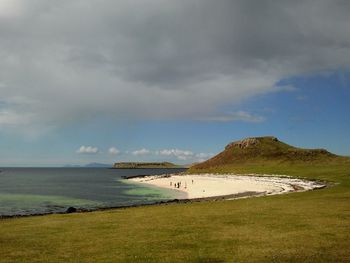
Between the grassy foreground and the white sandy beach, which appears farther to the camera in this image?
the white sandy beach

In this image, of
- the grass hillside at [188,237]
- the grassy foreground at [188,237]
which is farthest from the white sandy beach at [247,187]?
the grass hillside at [188,237]

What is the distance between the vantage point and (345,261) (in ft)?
71.8

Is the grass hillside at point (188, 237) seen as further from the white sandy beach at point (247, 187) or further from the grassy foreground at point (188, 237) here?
the white sandy beach at point (247, 187)

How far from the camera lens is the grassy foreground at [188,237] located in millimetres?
23672

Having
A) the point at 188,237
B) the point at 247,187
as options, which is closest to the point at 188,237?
the point at 188,237

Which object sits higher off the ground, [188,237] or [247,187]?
[247,187]

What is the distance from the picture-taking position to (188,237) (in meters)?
28.8

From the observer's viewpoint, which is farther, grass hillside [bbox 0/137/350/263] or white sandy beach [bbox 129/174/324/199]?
white sandy beach [bbox 129/174/324/199]

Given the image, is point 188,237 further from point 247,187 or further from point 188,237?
point 247,187

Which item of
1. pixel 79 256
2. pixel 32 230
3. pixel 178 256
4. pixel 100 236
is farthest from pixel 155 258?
pixel 32 230

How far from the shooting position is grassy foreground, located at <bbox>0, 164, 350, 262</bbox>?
2367cm

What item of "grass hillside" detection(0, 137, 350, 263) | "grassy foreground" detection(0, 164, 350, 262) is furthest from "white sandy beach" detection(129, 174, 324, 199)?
"grass hillside" detection(0, 137, 350, 263)

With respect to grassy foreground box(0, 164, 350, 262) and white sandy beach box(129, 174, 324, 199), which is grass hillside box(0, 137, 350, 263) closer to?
grassy foreground box(0, 164, 350, 262)

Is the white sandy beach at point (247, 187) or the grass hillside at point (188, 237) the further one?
the white sandy beach at point (247, 187)
